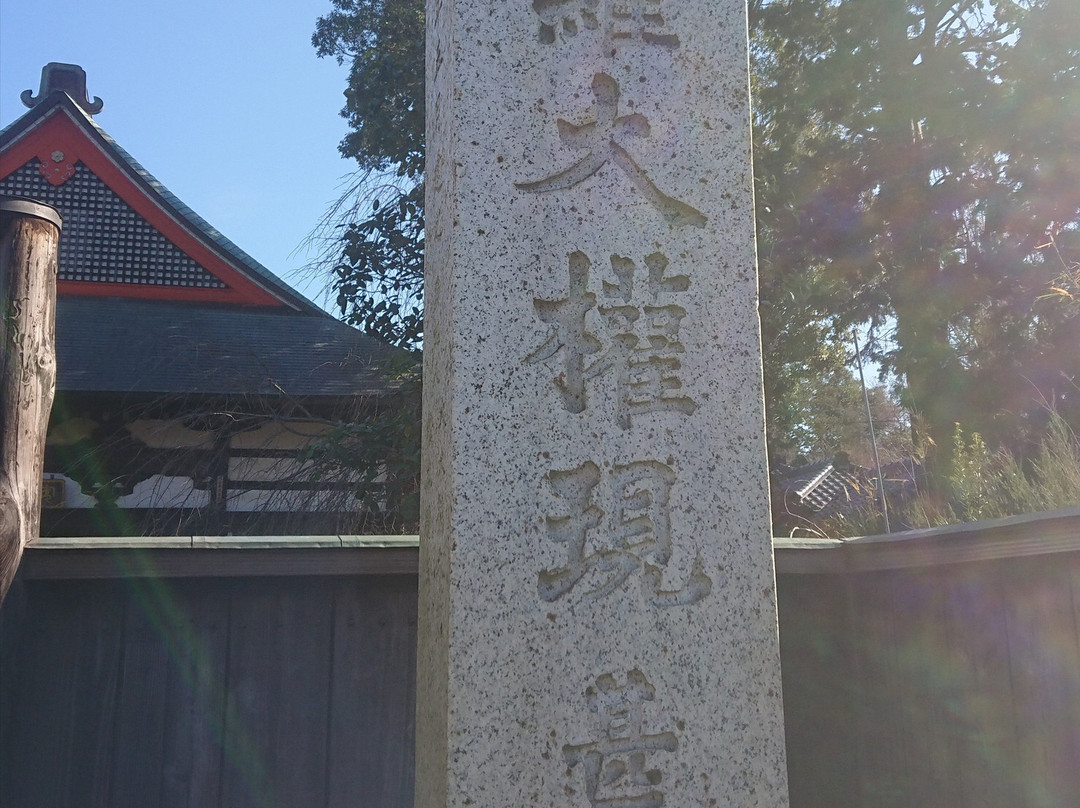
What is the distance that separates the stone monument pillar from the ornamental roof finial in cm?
694

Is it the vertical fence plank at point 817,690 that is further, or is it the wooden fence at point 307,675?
the vertical fence plank at point 817,690

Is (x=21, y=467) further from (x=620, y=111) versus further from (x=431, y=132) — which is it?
(x=620, y=111)

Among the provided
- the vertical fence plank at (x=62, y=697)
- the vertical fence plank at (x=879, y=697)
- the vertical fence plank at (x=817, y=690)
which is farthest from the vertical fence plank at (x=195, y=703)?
the vertical fence plank at (x=879, y=697)

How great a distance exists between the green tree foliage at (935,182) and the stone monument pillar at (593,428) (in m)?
5.47

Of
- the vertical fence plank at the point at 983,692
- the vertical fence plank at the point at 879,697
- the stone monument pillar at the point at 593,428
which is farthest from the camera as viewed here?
the vertical fence plank at the point at 879,697

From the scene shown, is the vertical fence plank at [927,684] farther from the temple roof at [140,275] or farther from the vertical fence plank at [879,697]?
the temple roof at [140,275]

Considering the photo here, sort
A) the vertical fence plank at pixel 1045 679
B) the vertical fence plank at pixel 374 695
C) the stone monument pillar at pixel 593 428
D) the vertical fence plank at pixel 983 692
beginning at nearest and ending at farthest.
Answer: the stone monument pillar at pixel 593 428
the vertical fence plank at pixel 1045 679
the vertical fence plank at pixel 983 692
the vertical fence plank at pixel 374 695

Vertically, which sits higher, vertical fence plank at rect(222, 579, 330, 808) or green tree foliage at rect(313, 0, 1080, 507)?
green tree foliage at rect(313, 0, 1080, 507)

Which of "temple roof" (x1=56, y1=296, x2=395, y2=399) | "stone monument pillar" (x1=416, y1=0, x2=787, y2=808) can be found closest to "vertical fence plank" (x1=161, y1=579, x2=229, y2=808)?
"stone monument pillar" (x1=416, y1=0, x2=787, y2=808)

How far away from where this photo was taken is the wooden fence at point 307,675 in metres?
2.17

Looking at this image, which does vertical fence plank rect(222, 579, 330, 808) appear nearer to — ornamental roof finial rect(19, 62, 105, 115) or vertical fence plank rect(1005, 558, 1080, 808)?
vertical fence plank rect(1005, 558, 1080, 808)

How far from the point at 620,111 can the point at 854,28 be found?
24.5 feet

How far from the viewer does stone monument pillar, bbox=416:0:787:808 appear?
1756 mm

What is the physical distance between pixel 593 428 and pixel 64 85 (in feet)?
25.0
